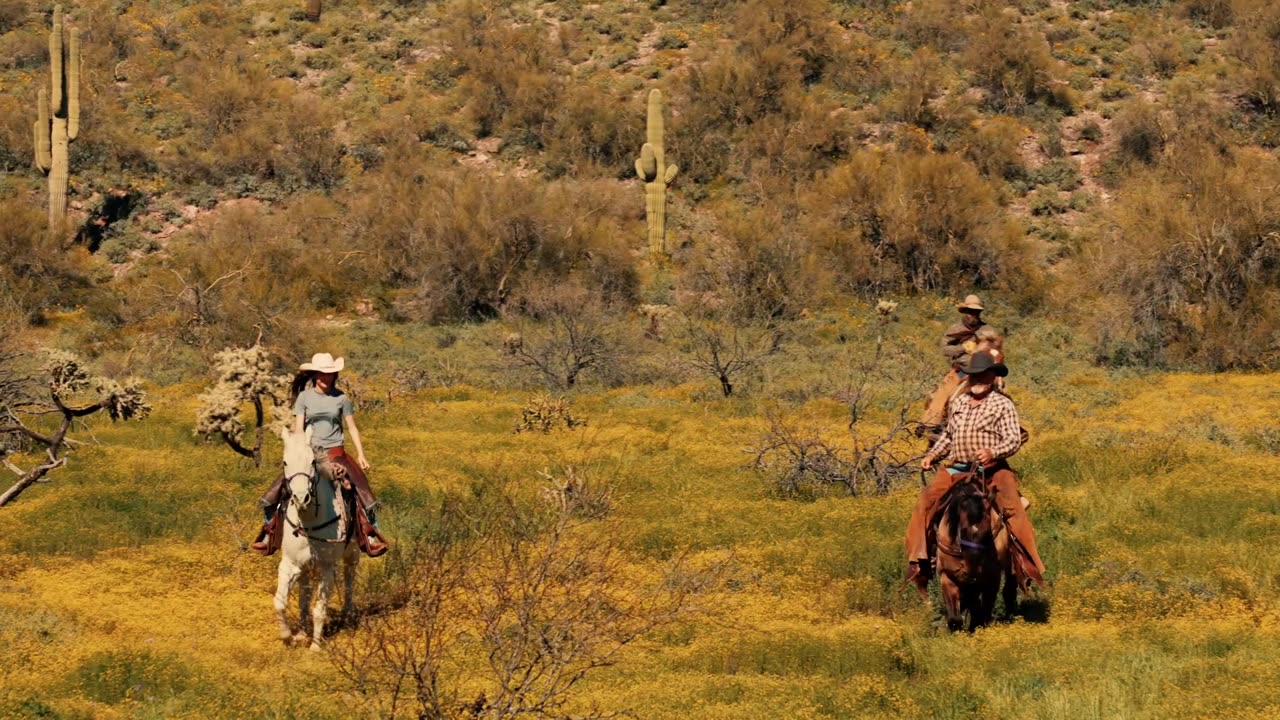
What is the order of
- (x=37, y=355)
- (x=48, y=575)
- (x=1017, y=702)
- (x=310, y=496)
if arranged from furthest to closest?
(x=37, y=355) → (x=48, y=575) → (x=310, y=496) → (x=1017, y=702)


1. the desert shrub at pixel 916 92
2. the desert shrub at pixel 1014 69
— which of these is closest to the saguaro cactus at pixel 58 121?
the desert shrub at pixel 916 92

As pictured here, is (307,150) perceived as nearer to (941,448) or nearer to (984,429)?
(941,448)

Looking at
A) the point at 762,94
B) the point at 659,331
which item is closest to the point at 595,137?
the point at 762,94

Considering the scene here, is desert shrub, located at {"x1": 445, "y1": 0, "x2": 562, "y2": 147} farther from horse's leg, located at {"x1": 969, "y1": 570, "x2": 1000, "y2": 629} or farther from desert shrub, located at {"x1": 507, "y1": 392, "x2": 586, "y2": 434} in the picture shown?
horse's leg, located at {"x1": 969, "y1": 570, "x2": 1000, "y2": 629}

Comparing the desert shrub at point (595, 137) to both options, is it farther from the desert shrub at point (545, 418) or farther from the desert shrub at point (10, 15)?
the desert shrub at point (545, 418)

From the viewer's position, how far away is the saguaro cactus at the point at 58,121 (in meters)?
36.6

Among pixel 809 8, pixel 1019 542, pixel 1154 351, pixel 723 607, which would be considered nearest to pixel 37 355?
pixel 723 607

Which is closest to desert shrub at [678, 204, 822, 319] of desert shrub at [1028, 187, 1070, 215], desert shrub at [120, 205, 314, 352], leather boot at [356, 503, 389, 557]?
desert shrub at [1028, 187, 1070, 215]

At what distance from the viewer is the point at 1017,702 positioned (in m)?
8.32

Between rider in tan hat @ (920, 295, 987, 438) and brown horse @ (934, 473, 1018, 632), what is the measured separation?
3.94ft

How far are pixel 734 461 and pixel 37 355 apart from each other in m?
15.4

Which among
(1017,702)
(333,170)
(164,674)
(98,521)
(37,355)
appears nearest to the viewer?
(1017,702)

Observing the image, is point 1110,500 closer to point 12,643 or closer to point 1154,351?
point 12,643

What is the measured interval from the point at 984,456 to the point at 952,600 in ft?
3.80
